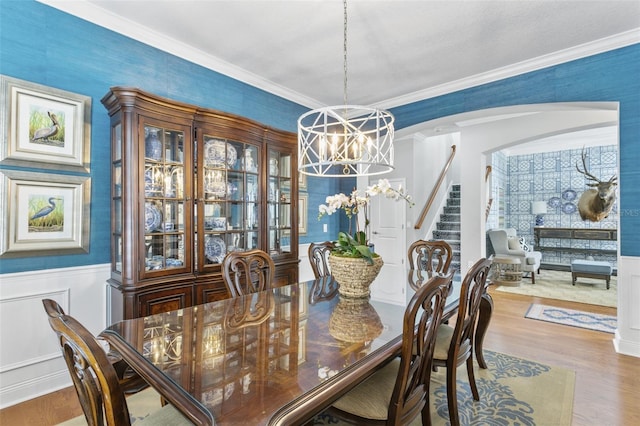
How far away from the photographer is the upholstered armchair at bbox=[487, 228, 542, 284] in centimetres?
577

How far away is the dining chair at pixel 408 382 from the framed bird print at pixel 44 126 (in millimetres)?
2455

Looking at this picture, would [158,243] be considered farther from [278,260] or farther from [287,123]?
[287,123]

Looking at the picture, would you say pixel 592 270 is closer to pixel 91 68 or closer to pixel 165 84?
pixel 165 84

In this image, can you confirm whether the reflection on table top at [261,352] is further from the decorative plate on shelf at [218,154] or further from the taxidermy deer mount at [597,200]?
the taxidermy deer mount at [597,200]

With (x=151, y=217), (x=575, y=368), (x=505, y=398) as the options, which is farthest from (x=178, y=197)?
(x=575, y=368)

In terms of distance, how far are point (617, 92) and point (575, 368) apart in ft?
8.25

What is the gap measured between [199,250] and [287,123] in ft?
7.03

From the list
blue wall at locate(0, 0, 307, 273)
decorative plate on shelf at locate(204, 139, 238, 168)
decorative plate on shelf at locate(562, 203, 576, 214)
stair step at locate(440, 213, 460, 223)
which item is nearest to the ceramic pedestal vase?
decorative plate on shelf at locate(204, 139, 238, 168)

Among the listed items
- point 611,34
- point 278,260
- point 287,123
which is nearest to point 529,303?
point 611,34

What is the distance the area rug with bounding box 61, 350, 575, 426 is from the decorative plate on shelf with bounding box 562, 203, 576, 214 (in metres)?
6.34

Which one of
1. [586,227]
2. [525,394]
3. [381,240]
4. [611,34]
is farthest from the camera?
[586,227]

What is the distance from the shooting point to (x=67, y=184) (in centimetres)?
225

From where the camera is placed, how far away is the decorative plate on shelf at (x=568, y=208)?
7.34 meters

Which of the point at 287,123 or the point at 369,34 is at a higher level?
the point at 369,34
